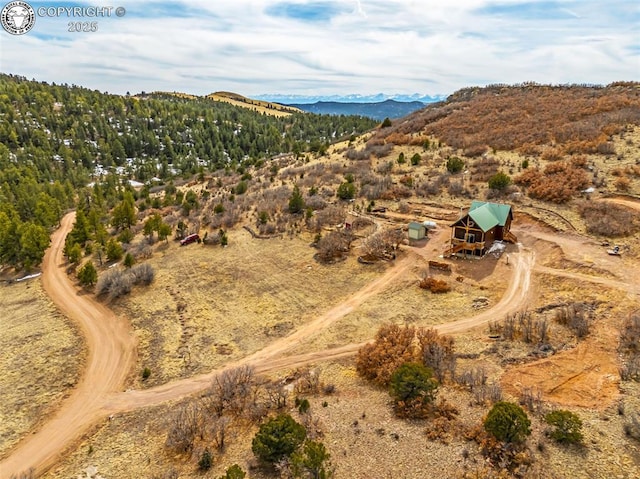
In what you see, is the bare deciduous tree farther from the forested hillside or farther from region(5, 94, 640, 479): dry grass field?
the forested hillside

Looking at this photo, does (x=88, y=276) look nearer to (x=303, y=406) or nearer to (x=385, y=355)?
(x=303, y=406)

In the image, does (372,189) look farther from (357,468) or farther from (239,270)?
(357,468)

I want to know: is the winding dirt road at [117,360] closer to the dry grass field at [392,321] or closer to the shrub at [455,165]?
the dry grass field at [392,321]

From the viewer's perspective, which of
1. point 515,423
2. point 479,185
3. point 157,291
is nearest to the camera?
point 515,423

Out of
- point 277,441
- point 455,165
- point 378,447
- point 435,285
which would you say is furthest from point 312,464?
point 455,165

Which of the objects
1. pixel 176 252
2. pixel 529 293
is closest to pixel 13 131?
pixel 176 252


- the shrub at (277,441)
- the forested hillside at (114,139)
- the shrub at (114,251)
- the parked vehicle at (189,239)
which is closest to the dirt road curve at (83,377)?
the shrub at (114,251)
